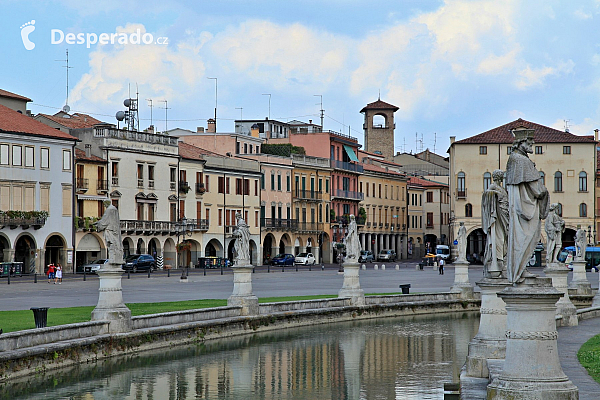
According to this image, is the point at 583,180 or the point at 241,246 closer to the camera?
the point at 241,246

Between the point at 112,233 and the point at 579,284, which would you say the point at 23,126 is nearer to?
the point at 579,284

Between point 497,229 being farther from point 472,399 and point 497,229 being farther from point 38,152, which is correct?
point 38,152

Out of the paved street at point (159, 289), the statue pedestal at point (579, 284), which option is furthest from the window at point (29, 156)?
the statue pedestal at point (579, 284)

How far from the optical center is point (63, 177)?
61.8 meters

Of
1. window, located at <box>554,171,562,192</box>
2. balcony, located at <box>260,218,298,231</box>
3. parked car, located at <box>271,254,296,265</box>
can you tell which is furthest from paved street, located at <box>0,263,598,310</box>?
window, located at <box>554,171,562,192</box>

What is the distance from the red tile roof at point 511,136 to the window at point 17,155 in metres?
45.8

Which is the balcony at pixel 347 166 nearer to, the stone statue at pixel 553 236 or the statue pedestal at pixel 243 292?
the stone statue at pixel 553 236

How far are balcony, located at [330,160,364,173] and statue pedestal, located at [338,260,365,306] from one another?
62.9m

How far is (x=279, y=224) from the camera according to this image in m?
85.6

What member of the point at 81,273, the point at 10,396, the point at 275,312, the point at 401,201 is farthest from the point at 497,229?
the point at 401,201

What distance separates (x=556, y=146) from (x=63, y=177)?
49267 millimetres

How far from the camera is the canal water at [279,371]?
57.2 ft

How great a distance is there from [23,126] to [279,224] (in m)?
31.2

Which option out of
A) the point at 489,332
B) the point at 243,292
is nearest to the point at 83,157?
the point at 243,292
